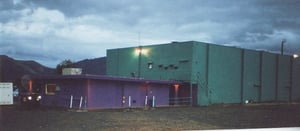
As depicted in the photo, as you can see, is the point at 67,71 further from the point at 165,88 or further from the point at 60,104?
the point at 165,88

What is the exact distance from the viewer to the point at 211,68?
18.7 m

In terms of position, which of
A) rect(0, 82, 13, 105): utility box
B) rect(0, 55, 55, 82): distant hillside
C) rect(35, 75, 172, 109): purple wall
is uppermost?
rect(0, 55, 55, 82): distant hillside

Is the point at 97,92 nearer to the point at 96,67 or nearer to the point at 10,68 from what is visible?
the point at 10,68

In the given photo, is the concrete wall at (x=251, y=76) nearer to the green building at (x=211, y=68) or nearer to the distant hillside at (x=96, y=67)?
the green building at (x=211, y=68)

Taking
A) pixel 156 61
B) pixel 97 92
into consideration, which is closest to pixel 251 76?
pixel 156 61

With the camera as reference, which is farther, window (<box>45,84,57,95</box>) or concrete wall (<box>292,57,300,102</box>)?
concrete wall (<box>292,57,300,102</box>)

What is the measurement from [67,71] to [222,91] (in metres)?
7.79

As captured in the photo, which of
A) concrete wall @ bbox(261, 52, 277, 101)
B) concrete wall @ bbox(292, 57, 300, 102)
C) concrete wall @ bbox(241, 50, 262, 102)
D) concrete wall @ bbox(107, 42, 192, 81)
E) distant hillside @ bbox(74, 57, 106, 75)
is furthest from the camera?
distant hillside @ bbox(74, 57, 106, 75)

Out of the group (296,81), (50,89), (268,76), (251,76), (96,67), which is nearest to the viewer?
(50,89)

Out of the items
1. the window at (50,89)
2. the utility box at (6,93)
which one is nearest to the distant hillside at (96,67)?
the window at (50,89)

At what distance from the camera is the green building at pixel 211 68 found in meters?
18.2

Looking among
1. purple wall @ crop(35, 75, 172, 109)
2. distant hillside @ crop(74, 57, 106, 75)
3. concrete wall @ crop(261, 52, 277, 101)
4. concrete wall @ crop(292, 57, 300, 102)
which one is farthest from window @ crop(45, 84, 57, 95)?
concrete wall @ crop(292, 57, 300, 102)

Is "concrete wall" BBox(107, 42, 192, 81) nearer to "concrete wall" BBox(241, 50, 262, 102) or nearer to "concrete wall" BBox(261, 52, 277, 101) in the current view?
"concrete wall" BBox(241, 50, 262, 102)

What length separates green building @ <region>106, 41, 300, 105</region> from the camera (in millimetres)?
18203
